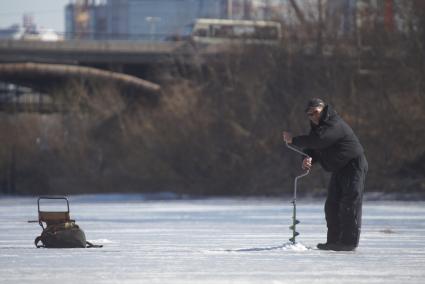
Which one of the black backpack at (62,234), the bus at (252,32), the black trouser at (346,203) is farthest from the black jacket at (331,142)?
the bus at (252,32)

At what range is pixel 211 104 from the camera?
55188 mm

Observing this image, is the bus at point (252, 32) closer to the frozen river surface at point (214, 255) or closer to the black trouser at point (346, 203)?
the frozen river surface at point (214, 255)

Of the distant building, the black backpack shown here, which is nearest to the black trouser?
the black backpack

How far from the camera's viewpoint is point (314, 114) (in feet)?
51.1

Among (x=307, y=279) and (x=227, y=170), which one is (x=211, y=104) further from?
(x=307, y=279)

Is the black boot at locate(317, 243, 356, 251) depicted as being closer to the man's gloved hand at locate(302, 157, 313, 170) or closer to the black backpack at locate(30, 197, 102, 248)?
the man's gloved hand at locate(302, 157, 313, 170)

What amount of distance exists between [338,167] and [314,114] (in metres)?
0.73

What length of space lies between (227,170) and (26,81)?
91.8 feet

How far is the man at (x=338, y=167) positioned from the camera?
50.5 feet

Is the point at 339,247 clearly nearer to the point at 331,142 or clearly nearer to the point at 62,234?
the point at 331,142

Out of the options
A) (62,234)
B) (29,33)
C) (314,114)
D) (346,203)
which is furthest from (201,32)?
(346,203)

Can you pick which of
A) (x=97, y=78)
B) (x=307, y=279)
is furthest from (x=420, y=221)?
(x=97, y=78)

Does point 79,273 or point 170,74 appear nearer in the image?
point 79,273

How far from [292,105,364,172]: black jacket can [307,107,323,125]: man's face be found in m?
0.06
